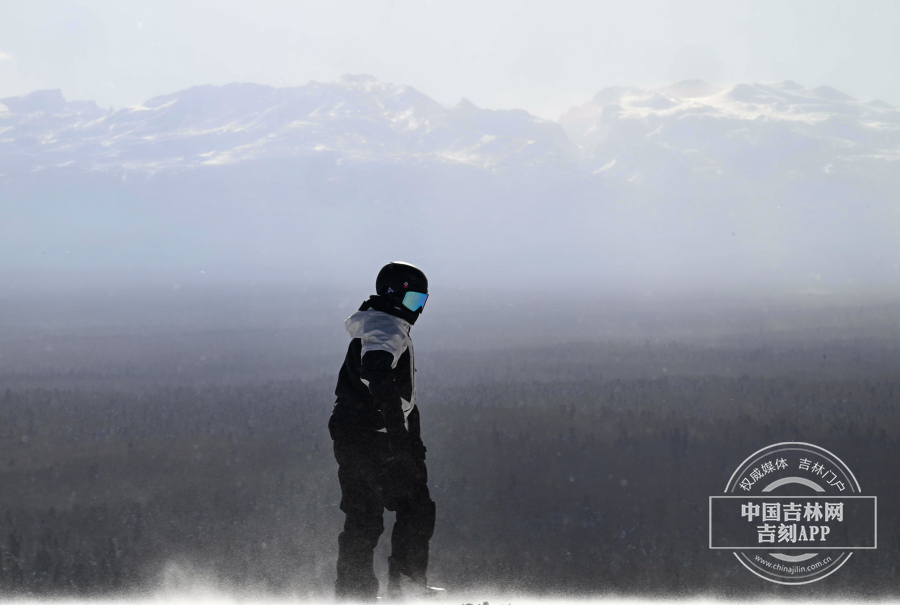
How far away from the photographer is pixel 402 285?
12.7 ft

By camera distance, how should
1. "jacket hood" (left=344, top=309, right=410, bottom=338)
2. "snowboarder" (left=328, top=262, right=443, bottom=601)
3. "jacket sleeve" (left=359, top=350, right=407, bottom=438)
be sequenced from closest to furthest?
"jacket sleeve" (left=359, top=350, right=407, bottom=438), "jacket hood" (left=344, top=309, right=410, bottom=338), "snowboarder" (left=328, top=262, right=443, bottom=601)

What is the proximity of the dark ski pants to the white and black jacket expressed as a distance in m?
0.15

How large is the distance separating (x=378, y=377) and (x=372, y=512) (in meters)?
1.16

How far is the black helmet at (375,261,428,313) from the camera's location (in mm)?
3863

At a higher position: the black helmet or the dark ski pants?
the black helmet

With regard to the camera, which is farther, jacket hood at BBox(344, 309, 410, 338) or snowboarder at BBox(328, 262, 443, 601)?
snowboarder at BBox(328, 262, 443, 601)

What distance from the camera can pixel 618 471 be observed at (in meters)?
49.3

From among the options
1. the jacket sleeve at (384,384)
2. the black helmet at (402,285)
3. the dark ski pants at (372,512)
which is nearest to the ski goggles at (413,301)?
the black helmet at (402,285)

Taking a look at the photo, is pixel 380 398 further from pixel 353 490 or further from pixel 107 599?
pixel 107 599

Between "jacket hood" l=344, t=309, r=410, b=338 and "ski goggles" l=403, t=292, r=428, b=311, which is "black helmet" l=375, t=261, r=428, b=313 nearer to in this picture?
"ski goggles" l=403, t=292, r=428, b=311

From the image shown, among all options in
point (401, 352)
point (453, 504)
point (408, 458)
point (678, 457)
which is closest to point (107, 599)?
point (408, 458)

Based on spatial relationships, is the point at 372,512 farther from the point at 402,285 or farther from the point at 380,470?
the point at 402,285

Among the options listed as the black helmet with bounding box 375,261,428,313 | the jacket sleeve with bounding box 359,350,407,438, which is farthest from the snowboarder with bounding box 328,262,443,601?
the jacket sleeve with bounding box 359,350,407,438

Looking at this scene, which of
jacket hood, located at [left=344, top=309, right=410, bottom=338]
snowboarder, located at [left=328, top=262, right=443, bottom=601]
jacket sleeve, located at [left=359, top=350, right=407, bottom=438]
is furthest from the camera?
snowboarder, located at [left=328, top=262, right=443, bottom=601]
